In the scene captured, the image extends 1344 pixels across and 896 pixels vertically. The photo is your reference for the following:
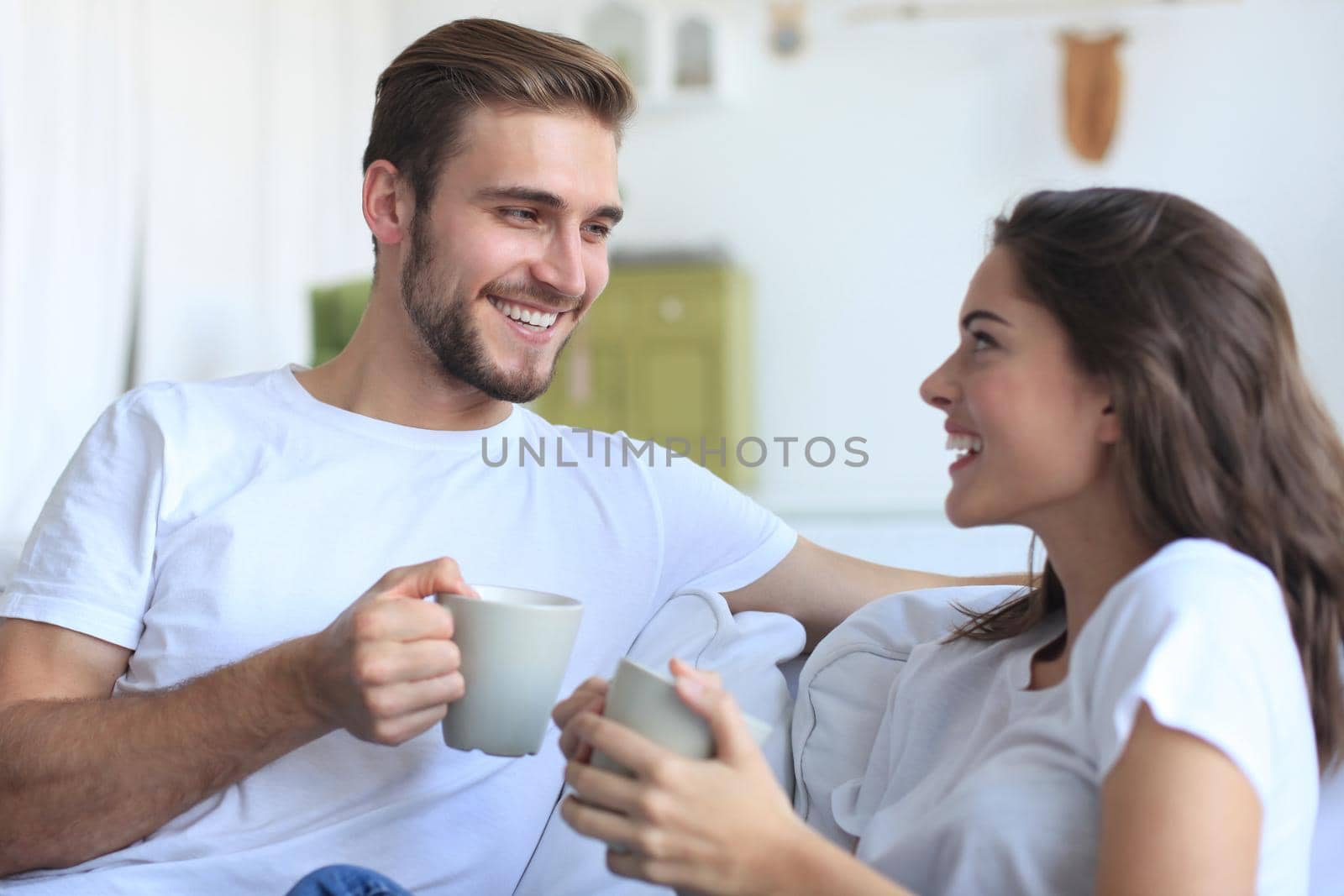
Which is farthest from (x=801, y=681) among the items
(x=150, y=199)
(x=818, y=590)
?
(x=150, y=199)

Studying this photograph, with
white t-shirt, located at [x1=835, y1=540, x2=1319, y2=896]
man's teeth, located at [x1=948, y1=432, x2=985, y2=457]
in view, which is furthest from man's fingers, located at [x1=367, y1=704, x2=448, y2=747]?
man's teeth, located at [x1=948, y1=432, x2=985, y2=457]

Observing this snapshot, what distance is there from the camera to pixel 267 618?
1307mm

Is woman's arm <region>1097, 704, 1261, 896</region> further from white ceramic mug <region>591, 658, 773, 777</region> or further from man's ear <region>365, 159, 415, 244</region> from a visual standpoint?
man's ear <region>365, 159, 415, 244</region>

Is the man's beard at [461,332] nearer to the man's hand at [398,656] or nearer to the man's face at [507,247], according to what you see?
the man's face at [507,247]

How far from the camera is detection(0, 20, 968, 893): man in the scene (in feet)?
3.79

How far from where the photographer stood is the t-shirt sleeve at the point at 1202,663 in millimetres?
781

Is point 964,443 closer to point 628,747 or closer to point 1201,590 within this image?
point 1201,590

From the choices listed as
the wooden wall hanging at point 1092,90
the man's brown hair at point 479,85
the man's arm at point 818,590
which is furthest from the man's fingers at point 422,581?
the wooden wall hanging at point 1092,90

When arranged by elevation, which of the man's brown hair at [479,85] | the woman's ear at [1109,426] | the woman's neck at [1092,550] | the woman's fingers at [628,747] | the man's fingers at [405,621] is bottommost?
the woman's fingers at [628,747]

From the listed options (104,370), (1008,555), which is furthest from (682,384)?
(1008,555)

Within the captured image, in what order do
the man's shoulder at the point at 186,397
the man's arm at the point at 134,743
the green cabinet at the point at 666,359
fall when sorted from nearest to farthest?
1. the man's arm at the point at 134,743
2. the man's shoulder at the point at 186,397
3. the green cabinet at the point at 666,359

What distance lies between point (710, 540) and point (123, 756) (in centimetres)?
67

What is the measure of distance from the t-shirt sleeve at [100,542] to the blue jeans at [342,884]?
460 millimetres

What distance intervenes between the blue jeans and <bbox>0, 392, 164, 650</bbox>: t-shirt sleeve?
0.46m
